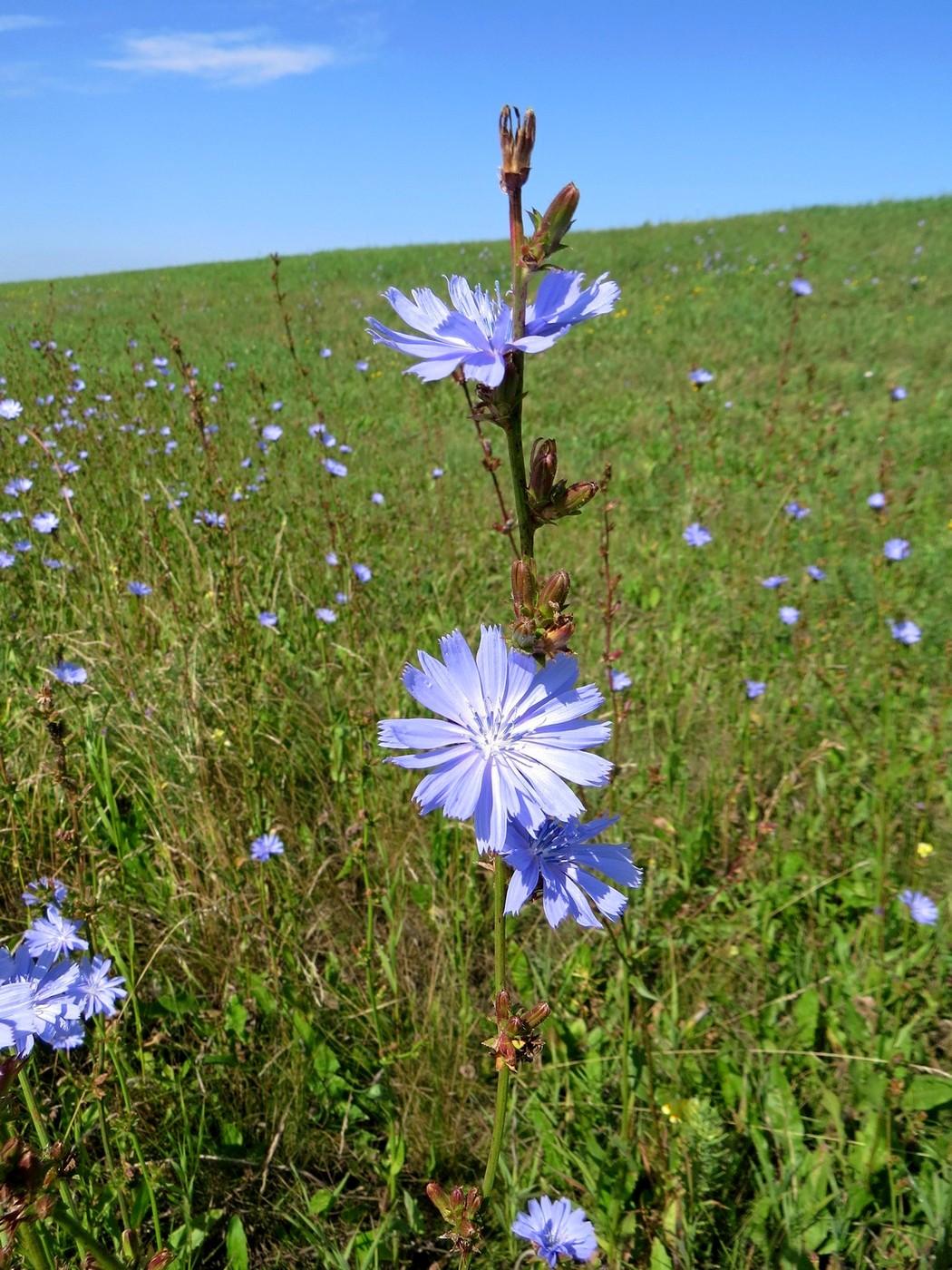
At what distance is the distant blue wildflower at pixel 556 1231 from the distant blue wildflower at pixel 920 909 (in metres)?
1.24

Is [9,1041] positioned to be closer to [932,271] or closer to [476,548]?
[476,548]

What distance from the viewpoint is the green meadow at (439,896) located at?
1.55 meters

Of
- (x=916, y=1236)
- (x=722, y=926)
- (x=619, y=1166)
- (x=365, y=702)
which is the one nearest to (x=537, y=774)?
(x=619, y=1166)

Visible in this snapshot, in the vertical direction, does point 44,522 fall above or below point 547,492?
above

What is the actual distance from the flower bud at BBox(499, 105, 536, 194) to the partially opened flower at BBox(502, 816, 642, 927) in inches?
28.6

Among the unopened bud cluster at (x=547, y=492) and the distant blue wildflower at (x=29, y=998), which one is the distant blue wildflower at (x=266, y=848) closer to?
the distant blue wildflower at (x=29, y=998)

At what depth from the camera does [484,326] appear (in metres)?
0.94

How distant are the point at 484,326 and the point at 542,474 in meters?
0.27

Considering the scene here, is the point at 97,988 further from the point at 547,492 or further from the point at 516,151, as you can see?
the point at 516,151

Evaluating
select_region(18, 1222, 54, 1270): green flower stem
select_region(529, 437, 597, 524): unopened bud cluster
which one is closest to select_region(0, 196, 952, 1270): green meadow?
select_region(18, 1222, 54, 1270): green flower stem

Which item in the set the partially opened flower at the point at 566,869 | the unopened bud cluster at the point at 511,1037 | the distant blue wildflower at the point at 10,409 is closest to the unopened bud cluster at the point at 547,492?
the partially opened flower at the point at 566,869

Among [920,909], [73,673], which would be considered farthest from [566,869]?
[73,673]

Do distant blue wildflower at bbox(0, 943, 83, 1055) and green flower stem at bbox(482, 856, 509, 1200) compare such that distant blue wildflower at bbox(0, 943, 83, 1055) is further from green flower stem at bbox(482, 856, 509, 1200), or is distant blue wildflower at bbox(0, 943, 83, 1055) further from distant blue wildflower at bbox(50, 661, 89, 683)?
distant blue wildflower at bbox(50, 661, 89, 683)

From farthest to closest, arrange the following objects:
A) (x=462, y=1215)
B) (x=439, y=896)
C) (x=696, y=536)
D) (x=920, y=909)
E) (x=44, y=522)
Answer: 1. (x=696, y=536)
2. (x=44, y=522)
3. (x=439, y=896)
4. (x=920, y=909)
5. (x=462, y=1215)
